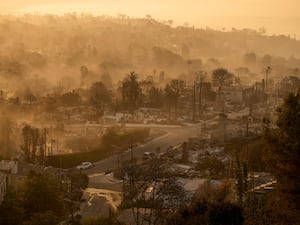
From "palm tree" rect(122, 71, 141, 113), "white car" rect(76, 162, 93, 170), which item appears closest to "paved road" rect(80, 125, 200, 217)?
"white car" rect(76, 162, 93, 170)

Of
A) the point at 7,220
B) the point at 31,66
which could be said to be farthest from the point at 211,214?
the point at 31,66

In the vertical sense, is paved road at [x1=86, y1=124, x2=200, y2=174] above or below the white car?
above

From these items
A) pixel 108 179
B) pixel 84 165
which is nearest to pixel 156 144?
pixel 84 165

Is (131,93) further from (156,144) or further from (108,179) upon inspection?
(108,179)

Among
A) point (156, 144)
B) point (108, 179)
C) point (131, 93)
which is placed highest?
point (131, 93)

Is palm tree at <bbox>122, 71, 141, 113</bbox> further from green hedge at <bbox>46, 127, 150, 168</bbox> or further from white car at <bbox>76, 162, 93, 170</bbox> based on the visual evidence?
white car at <bbox>76, 162, 93, 170</bbox>

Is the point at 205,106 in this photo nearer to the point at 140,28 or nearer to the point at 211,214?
the point at 211,214

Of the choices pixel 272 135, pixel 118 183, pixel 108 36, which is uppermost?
pixel 108 36

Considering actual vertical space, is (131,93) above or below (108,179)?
above

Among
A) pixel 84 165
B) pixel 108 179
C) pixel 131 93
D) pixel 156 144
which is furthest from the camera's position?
pixel 131 93

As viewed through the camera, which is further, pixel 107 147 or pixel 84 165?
pixel 107 147

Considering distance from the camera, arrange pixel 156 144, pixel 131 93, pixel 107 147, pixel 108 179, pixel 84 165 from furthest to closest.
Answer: pixel 131 93, pixel 156 144, pixel 107 147, pixel 84 165, pixel 108 179
